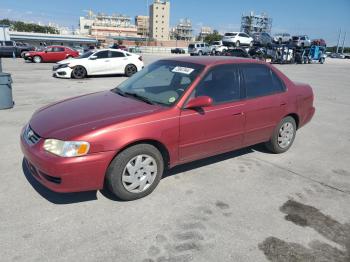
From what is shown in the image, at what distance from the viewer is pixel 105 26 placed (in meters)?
136

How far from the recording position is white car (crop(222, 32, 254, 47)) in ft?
115

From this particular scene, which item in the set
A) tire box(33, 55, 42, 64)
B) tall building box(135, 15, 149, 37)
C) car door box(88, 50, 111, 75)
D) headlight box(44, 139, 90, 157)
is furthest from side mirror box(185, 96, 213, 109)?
tall building box(135, 15, 149, 37)

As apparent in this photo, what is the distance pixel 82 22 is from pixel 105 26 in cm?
2490

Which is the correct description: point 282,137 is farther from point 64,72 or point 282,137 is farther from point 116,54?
point 116,54

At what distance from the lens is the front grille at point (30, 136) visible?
133 inches

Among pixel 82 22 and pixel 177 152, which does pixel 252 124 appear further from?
pixel 82 22

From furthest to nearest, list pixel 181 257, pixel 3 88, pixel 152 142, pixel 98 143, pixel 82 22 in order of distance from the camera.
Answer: pixel 82 22 → pixel 3 88 → pixel 152 142 → pixel 98 143 → pixel 181 257

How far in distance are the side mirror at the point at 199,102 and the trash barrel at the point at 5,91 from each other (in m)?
5.72

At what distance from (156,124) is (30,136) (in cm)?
144

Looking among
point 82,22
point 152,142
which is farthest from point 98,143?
point 82,22

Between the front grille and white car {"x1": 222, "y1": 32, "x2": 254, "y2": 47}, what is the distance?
33.9 metres

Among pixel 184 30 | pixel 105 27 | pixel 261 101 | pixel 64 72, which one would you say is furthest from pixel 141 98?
pixel 184 30

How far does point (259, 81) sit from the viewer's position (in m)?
4.73

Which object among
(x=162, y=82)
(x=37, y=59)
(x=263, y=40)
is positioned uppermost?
(x=263, y=40)
